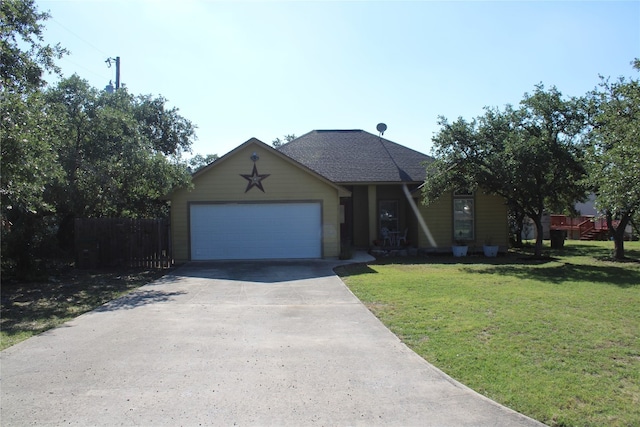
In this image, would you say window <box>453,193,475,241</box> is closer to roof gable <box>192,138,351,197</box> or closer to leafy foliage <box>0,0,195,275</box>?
roof gable <box>192,138,351,197</box>

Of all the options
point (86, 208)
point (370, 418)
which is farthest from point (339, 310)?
point (86, 208)

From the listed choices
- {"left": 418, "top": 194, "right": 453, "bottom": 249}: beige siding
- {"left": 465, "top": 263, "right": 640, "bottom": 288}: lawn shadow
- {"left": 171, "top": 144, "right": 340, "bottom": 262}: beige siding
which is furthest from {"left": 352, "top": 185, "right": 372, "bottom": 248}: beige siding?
{"left": 465, "top": 263, "right": 640, "bottom": 288}: lawn shadow

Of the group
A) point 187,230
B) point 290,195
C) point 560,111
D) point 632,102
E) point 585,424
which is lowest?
point 585,424


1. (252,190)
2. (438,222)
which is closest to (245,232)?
(252,190)

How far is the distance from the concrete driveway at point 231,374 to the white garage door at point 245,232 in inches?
302

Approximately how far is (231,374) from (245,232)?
11.5m

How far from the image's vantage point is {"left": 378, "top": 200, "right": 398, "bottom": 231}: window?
65.8ft

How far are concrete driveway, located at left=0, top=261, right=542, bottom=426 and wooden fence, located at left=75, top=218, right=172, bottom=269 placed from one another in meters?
7.02

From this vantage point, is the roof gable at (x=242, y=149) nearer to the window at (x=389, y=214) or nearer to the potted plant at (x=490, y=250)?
the window at (x=389, y=214)

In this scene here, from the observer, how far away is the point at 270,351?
19.4 feet

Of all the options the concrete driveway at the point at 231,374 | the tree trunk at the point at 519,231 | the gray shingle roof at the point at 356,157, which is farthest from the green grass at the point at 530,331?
the tree trunk at the point at 519,231

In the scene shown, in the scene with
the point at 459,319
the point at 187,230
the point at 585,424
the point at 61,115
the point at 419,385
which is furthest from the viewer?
the point at 187,230

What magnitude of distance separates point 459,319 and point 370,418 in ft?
12.8

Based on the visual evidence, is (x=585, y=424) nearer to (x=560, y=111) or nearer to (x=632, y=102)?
(x=632, y=102)
